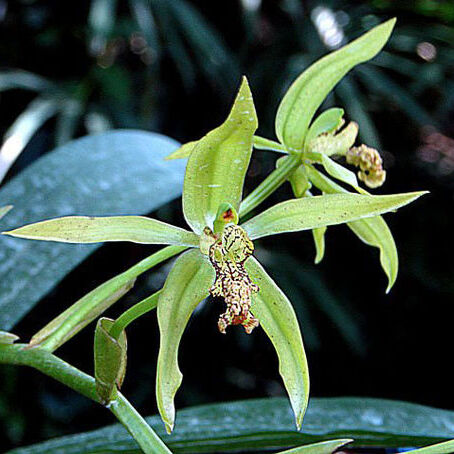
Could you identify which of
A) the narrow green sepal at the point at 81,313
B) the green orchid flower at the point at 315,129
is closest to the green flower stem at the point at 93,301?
the narrow green sepal at the point at 81,313

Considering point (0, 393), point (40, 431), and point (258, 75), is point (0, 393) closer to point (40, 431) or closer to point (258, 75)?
point (40, 431)

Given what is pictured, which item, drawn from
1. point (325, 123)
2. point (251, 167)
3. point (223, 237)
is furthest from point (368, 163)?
point (251, 167)

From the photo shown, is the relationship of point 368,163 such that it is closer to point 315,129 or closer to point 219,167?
point 315,129

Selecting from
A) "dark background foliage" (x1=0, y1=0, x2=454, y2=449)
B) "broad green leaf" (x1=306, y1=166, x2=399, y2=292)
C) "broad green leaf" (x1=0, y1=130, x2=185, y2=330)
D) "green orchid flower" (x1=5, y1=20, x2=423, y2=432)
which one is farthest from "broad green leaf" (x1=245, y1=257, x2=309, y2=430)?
"dark background foliage" (x1=0, y1=0, x2=454, y2=449)

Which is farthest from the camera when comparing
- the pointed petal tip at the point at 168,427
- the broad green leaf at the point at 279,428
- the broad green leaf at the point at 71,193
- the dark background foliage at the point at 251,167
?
the dark background foliage at the point at 251,167

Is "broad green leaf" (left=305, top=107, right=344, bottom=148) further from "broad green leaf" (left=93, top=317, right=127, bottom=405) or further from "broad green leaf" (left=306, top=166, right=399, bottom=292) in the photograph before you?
"broad green leaf" (left=93, top=317, right=127, bottom=405)

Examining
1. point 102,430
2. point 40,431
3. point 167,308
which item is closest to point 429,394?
point 40,431

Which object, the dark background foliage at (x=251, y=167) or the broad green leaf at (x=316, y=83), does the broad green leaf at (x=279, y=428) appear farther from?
the dark background foliage at (x=251, y=167)
